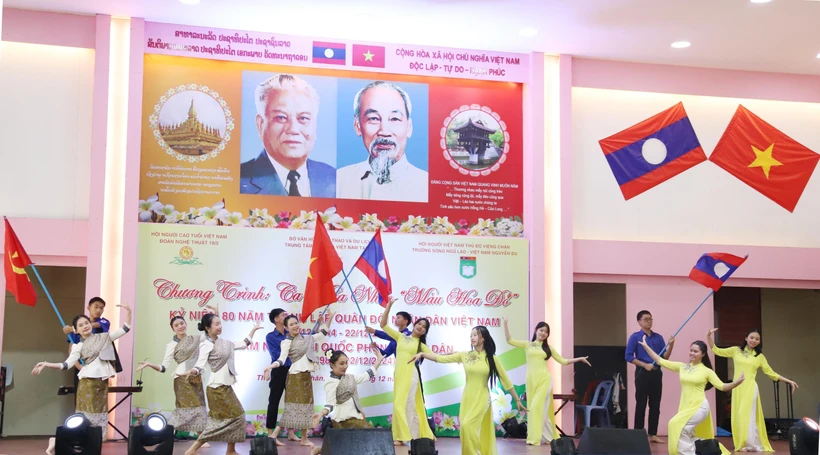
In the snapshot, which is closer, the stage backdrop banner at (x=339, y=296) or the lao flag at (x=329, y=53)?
the stage backdrop banner at (x=339, y=296)

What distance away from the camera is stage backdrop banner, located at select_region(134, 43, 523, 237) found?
35.1 ft

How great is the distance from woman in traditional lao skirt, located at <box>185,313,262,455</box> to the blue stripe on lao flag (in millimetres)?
6080

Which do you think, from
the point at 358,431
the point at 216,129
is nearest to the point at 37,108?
the point at 216,129

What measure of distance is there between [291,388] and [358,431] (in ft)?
8.17

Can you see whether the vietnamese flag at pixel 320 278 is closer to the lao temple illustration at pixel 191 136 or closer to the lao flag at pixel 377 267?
the lao flag at pixel 377 267

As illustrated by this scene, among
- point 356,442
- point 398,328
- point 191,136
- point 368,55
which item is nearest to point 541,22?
point 368,55

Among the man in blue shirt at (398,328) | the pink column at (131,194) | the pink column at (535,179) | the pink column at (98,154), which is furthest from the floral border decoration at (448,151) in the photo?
the pink column at (98,154)

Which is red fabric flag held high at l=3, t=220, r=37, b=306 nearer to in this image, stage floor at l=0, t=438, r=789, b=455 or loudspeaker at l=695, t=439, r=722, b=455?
stage floor at l=0, t=438, r=789, b=455

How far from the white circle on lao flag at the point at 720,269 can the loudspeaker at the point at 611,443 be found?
150 inches

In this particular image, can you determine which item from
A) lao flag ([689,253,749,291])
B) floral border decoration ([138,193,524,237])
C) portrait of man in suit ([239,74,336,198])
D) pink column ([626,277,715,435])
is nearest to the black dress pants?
pink column ([626,277,715,435])

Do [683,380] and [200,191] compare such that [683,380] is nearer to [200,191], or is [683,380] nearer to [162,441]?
[162,441]

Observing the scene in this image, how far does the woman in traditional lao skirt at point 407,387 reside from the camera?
31.4ft

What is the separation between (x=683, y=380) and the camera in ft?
30.1

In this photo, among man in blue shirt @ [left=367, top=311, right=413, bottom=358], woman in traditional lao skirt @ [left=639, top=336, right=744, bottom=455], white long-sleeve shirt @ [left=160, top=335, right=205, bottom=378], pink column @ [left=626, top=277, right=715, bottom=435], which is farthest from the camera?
pink column @ [left=626, top=277, right=715, bottom=435]
